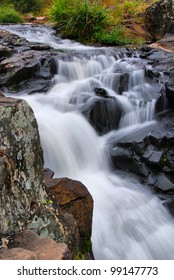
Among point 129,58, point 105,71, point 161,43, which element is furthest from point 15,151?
point 161,43

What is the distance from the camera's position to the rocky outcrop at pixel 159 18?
1150 centimetres

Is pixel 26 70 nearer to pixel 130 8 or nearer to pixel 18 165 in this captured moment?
pixel 18 165

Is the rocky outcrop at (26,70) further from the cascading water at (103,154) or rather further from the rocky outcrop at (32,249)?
the rocky outcrop at (32,249)

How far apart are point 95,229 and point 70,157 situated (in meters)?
1.55

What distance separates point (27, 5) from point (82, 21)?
8.40 meters

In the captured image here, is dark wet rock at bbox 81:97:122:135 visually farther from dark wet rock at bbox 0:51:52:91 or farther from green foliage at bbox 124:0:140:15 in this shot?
green foliage at bbox 124:0:140:15

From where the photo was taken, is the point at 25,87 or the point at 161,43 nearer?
the point at 25,87

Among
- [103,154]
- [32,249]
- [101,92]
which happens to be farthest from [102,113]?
[32,249]

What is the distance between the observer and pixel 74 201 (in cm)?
366

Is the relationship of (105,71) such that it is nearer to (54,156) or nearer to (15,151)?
(54,156)

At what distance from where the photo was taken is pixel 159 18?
11.9m

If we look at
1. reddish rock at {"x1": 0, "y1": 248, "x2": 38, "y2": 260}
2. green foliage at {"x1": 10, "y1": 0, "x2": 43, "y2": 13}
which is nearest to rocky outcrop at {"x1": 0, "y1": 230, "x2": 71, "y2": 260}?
reddish rock at {"x1": 0, "y1": 248, "x2": 38, "y2": 260}

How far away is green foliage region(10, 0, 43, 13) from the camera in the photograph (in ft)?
60.9

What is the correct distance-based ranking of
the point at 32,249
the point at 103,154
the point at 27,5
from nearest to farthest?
1. the point at 32,249
2. the point at 103,154
3. the point at 27,5
